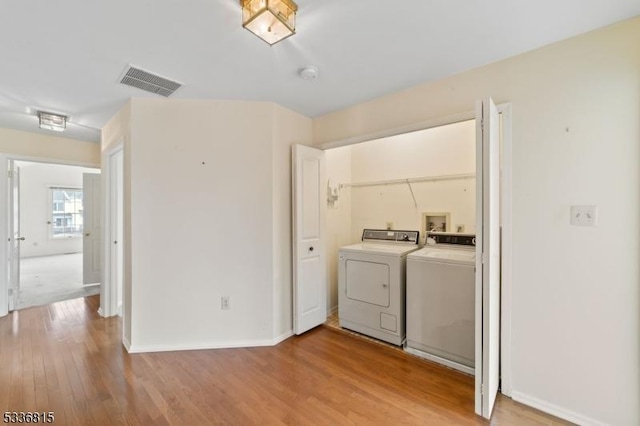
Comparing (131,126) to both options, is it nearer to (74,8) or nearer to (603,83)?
(74,8)

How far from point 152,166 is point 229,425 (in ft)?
7.16

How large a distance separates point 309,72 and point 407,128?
96 cm

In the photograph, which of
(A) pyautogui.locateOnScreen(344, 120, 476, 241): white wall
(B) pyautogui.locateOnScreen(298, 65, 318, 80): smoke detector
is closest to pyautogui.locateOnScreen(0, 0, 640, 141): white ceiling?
(B) pyautogui.locateOnScreen(298, 65, 318, 80): smoke detector

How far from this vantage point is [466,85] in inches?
82.0

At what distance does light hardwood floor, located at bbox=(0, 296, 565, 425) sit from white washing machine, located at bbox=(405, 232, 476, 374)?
141 millimetres

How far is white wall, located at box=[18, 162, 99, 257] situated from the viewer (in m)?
7.40

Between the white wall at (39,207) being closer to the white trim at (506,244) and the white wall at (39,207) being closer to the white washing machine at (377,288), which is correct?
the white washing machine at (377,288)

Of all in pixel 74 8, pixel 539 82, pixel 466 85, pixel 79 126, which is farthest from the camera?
pixel 79 126

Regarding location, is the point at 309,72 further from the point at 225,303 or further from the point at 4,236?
the point at 4,236

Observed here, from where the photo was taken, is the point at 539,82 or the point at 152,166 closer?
the point at 539,82

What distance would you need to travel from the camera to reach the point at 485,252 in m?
1.65

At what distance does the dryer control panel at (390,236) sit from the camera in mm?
3096

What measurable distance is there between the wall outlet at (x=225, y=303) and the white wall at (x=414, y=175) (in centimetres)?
188

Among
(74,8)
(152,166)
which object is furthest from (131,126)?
(74,8)
